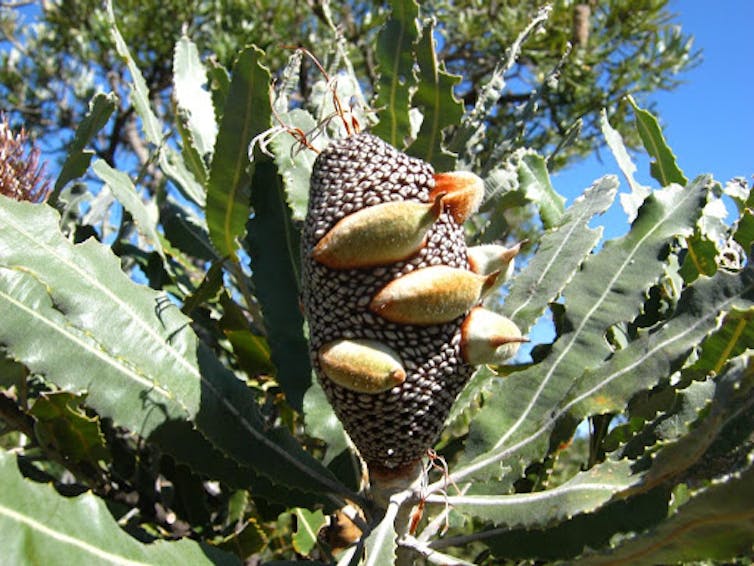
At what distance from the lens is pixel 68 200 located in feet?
5.76

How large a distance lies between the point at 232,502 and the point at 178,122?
2.59 ft

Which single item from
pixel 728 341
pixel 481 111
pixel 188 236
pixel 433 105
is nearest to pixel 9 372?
pixel 188 236

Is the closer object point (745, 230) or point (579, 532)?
point (579, 532)

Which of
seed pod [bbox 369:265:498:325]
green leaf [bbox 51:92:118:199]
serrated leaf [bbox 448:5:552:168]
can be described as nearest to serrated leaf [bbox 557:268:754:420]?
seed pod [bbox 369:265:498:325]

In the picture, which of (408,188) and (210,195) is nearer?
(408,188)

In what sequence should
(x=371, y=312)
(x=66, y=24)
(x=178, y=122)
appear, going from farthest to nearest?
(x=66, y=24) < (x=178, y=122) < (x=371, y=312)

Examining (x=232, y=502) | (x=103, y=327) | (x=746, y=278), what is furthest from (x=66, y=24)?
(x=746, y=278)

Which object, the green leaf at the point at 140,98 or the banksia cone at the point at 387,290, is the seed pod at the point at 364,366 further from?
the green leaf at the point at 140,98

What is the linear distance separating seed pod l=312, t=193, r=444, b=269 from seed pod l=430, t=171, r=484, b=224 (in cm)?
8

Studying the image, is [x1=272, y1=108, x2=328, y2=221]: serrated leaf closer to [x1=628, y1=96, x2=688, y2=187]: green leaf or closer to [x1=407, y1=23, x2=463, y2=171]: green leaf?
[x1=407, y1=23, x2=463, y2=171]: green leaf

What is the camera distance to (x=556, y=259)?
1204 millimetres

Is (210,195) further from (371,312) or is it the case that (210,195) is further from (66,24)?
(66,24)

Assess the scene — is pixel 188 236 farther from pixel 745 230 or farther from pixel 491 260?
pixel 745 230

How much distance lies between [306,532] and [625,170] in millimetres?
915
